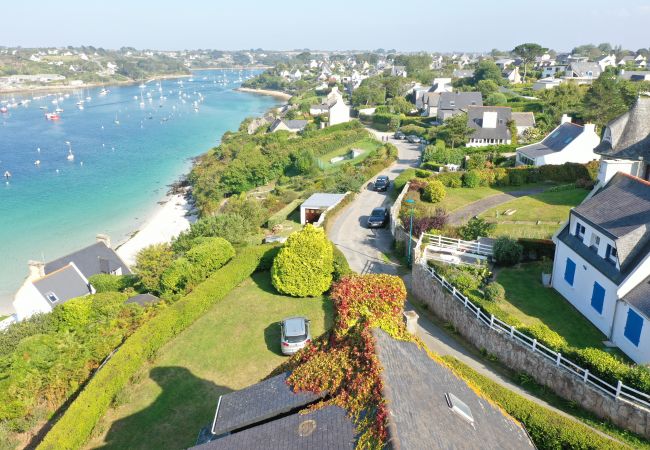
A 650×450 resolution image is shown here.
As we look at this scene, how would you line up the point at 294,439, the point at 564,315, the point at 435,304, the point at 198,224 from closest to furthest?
the point at 294,439, the point at 564,315, the point at 435,304, the point at 198,224

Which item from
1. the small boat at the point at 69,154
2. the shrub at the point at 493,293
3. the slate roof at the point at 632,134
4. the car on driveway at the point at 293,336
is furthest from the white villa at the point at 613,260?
the small boat at the point at 69,154

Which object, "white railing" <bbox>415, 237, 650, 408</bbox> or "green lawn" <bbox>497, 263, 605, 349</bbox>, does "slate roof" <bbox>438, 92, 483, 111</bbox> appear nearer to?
"green lawn" <bbox>497, 263, 605, 349</bbox>

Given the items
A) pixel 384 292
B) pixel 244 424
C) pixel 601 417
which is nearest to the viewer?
pixel 244 424

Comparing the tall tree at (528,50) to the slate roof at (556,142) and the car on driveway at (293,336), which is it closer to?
the slate roof at (556,142)

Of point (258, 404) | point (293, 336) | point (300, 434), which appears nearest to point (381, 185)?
point (293, 336)

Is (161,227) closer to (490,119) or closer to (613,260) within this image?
(490,119)

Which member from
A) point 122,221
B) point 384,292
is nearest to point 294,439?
point 384,292

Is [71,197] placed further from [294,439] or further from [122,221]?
[294,439]
